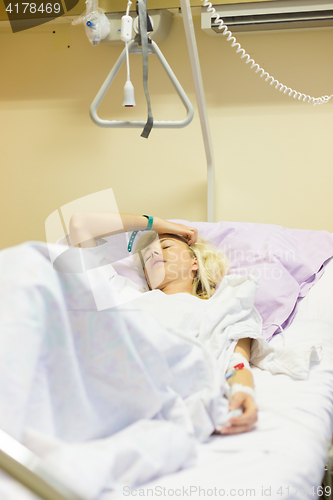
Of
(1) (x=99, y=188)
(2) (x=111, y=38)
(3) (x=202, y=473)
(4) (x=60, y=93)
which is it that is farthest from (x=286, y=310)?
(4) (x=60, y=93)

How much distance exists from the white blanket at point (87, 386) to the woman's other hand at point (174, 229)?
0.80m

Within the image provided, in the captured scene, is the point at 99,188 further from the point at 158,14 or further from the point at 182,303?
the point at 182,303

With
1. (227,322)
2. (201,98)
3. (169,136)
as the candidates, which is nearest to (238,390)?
(227,322)

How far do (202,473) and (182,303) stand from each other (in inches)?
25.2

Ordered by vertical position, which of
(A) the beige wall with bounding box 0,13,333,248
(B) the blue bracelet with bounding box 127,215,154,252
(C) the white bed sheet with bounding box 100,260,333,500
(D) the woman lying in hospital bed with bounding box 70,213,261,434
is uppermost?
(A) the beige wall with bounding box 0,13,333,248

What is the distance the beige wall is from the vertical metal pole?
0.10 m

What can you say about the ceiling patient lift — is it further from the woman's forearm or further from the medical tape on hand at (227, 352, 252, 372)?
the medical tape on hand at (227, 352, 252, 372)

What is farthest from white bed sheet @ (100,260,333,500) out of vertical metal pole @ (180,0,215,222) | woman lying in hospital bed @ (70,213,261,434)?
vertical metal pole @ (180,0,215,222)

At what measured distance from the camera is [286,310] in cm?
146

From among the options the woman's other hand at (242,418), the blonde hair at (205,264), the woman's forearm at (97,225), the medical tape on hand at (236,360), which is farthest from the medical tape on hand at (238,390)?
the woman's forearm at (97,225)

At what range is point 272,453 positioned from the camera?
2.52ft

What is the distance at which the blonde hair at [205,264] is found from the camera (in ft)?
5.09

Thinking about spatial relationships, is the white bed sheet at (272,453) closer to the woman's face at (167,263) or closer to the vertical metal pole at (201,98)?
the woman's face at (167,263)

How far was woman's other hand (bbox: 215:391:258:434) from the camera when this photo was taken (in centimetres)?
85
